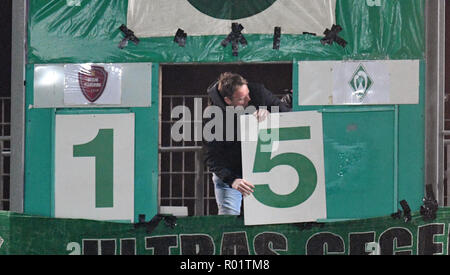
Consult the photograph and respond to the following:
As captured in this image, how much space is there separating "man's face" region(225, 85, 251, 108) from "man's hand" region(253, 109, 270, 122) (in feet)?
0.51

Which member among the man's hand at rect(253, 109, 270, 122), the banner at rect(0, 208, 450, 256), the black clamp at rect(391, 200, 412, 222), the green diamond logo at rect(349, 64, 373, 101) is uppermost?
the green diamond logo at rect(349, 64, 373, 101)

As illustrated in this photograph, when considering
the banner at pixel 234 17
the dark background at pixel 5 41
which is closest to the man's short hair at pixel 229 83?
the banner at pixel 234 17

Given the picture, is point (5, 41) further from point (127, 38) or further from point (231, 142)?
point (231, 142)

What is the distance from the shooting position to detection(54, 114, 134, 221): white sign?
7.28 m

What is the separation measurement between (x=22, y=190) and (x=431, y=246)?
430cm

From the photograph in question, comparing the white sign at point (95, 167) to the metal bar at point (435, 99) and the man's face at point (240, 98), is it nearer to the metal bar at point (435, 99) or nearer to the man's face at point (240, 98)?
the man's face at point (240, 98)

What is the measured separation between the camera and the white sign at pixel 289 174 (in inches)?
283

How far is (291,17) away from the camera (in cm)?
729

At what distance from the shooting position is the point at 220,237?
725cm

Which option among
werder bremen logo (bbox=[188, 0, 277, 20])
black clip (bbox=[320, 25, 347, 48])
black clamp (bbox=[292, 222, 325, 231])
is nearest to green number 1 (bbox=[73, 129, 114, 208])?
werder bremen logo (bbox=[188, 0, 277, 20])

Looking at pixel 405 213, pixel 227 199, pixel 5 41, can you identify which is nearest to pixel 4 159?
pixel 5 41

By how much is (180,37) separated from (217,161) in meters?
1.35

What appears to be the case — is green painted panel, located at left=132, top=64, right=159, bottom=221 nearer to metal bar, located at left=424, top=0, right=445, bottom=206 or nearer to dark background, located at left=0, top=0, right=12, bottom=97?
metal bar, located at left=424, top=0, right=445, bottom=206

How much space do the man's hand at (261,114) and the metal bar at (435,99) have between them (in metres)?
1.66
